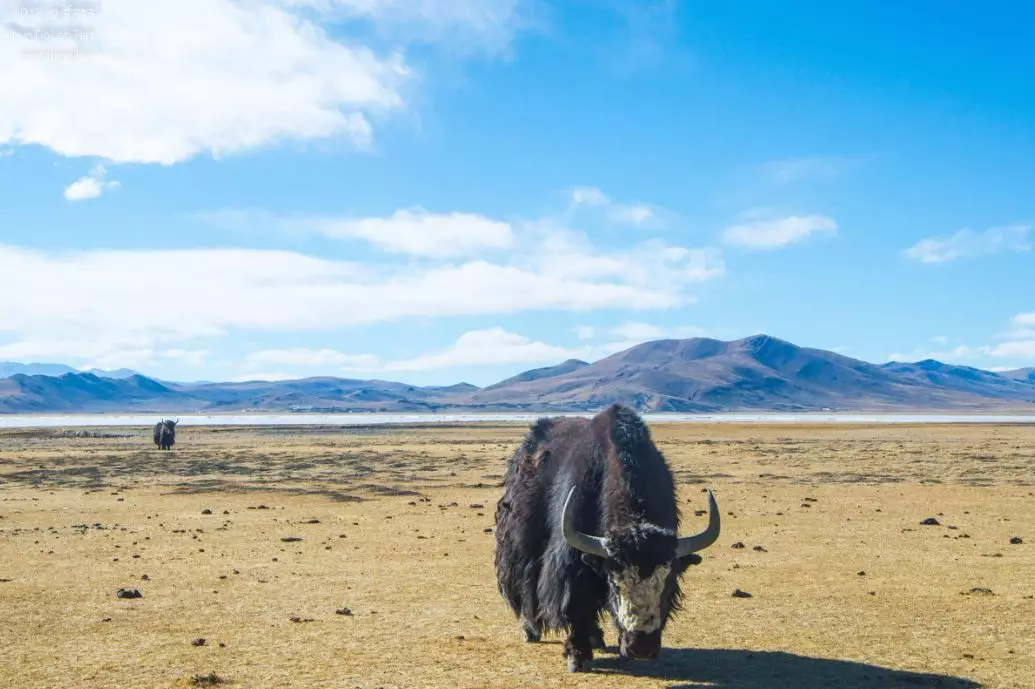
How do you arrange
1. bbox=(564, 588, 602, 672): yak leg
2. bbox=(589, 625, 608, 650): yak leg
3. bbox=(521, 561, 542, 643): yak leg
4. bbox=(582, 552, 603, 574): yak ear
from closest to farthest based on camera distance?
1. bbox=(582, 552, 603, 574): yak ear
2. bbox=(564, 588, 602, 672): yak leg
3. bbox=(589, 625, 608, 650): yak leg
4. bbox=(521, 561, 542, 643): yak leg

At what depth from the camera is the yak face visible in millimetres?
9000

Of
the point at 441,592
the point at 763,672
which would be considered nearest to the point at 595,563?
the point at 763,672

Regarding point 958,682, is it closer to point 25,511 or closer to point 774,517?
point 774,517

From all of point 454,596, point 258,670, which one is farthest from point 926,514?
point 258,670

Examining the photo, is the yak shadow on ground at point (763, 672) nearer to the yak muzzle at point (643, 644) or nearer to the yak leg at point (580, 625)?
the yak leg at point (580, 625)

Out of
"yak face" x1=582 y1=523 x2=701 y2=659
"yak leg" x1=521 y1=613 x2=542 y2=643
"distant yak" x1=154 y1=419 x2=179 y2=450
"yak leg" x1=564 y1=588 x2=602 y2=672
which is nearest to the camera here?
"yak face" x1=582 y1=523 x2=701 y2=659

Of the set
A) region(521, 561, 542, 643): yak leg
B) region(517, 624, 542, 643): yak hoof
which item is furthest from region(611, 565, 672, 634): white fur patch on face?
region(517, 624, 542, 643): yak hoof

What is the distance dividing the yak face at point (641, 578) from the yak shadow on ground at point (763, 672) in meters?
0.69

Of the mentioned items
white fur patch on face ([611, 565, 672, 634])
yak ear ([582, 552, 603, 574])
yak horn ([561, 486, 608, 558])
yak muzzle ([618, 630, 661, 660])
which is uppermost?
yak horn ([561, 486, 608, 558])

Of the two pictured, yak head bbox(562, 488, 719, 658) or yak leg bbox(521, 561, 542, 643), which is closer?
yak head bbox(562, 488, 719, 658)

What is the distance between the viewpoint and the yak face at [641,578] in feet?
29.5

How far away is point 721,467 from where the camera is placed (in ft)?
139

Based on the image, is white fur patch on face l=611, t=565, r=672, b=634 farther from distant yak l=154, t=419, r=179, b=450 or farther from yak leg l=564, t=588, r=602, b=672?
distant yak l=154, t=419, r=179, b=450

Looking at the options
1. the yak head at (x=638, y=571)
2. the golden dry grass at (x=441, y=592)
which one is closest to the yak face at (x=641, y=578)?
the yak head at (x=638, y=571)
